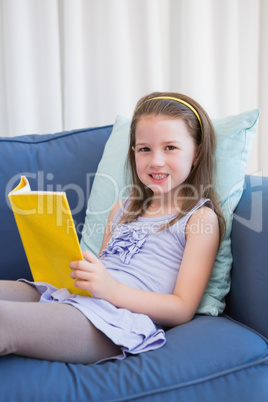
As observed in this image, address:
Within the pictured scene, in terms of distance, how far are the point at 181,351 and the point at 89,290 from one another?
217 mm

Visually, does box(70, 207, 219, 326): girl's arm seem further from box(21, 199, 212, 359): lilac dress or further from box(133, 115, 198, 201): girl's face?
box(133, 115, 198, 201): girl's face

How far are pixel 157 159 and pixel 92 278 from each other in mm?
347

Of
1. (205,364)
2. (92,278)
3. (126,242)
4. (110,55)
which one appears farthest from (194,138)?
(110,55)

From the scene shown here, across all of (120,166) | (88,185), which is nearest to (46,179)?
(88,185)

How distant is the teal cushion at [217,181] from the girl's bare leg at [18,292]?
10.3 inches

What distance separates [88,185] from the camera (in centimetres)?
145

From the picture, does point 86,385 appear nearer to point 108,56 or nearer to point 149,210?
point 149,210

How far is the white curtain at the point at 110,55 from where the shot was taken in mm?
1807

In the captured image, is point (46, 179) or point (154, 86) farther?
point (154, 86)

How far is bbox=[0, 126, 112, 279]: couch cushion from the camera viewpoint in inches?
54.2

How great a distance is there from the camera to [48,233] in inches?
36.3

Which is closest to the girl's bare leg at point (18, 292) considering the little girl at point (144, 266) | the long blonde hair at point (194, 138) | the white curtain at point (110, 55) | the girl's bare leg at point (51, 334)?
the little girl at point (144, 266)

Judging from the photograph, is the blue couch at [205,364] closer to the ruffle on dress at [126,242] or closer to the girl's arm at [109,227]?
the ruffle on dress at [126,242]

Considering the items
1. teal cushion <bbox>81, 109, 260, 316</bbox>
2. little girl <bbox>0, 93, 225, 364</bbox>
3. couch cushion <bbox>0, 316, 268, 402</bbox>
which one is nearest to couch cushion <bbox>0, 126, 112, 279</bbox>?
teal cushion <bbox>81, 109, 260, 316</bbox>
